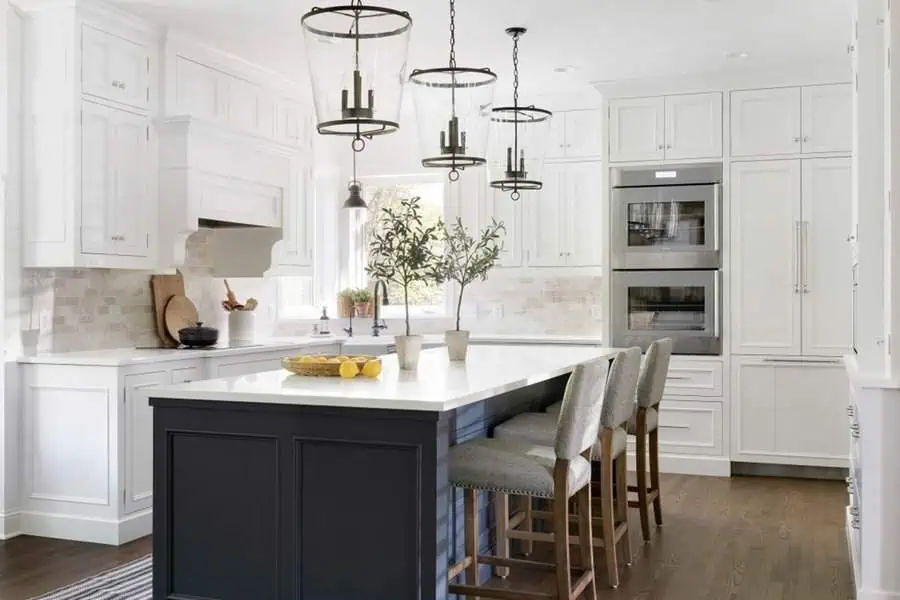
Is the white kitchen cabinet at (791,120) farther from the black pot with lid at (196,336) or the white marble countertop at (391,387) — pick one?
the black pot with lid at (196,336)

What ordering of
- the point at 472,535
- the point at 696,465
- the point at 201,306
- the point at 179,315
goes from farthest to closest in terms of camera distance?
1. the point at 696,465
2. the point at 201,306
3. the point at 179,315
4. the point at 472,535

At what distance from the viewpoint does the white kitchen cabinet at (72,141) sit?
4660 mm

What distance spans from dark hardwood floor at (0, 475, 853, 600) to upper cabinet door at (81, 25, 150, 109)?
233 centimetres

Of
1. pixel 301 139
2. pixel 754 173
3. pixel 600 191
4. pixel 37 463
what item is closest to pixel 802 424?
pixel 754 173

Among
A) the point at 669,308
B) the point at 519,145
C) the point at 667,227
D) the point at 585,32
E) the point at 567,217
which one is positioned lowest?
the point at 669,308

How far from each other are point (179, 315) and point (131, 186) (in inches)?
39.8

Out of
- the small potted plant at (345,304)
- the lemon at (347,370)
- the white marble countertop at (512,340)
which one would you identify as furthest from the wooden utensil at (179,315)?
the lemon at (347,370)

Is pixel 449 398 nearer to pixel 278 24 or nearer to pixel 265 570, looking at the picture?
pixel 265 570

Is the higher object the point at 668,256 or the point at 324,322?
the point at 668,256

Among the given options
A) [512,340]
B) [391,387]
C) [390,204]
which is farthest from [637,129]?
[391,387]

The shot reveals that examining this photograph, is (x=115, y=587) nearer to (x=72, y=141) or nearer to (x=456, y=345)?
(x=456, y=345)

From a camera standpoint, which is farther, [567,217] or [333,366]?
[567,217]

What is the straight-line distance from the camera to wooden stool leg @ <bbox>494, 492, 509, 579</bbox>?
3904 millimetres

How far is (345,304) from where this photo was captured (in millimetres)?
7590
